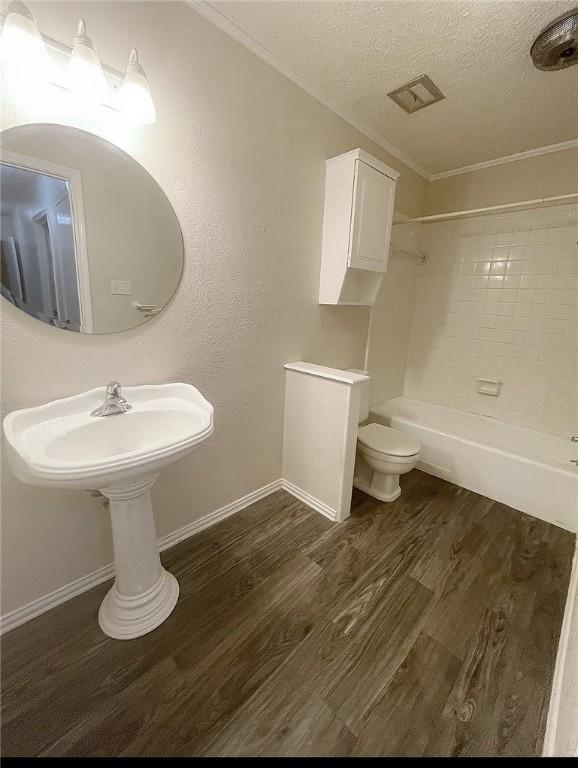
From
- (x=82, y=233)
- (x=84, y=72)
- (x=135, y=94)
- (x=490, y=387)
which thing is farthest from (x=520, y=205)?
(x=82, y=233)

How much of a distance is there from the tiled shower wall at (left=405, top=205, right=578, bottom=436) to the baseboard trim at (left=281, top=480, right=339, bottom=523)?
1.60 metres

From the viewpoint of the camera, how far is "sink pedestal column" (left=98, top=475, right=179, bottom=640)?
1.10m

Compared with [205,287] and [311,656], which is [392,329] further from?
[311,656]

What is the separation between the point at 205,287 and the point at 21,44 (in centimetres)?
82

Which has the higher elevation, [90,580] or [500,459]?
[500,459]

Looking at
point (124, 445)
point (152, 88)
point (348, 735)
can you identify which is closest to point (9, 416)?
point (124, 445)

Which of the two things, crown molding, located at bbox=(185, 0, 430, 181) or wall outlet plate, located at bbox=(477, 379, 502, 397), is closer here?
crown molding, located at bbox=(185, 0, 430, 181)

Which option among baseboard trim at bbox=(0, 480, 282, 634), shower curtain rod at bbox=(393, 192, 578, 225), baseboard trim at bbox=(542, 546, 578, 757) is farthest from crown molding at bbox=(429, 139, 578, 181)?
baseboard trim at bbox=(0, 480, 282, 634)

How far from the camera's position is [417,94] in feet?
5.38

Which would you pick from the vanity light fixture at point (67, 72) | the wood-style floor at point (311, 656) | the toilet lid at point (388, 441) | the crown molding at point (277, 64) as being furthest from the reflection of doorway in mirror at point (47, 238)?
the toilet lid at point (388, 441)

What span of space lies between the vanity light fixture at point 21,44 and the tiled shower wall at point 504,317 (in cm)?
266

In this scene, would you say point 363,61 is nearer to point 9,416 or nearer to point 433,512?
point 9,416

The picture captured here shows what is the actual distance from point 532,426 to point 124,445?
2700 mm

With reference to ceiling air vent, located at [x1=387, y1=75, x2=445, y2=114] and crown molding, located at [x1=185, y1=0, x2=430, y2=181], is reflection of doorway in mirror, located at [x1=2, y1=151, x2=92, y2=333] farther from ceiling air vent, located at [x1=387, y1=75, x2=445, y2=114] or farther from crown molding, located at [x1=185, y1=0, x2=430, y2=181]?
ceiling air vent, located at [x1=387, y1=75, x2=445, y2=114]
